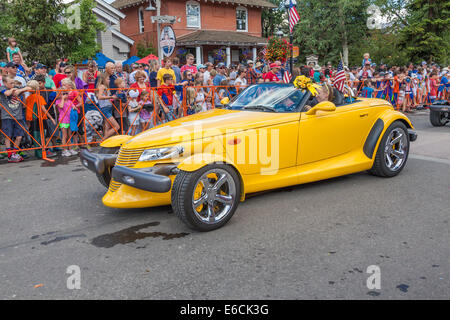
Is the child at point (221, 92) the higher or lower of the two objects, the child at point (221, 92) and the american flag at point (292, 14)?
the lower

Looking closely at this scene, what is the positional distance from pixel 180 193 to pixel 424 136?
8461mm

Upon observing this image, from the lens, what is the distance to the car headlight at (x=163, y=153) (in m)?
4.40

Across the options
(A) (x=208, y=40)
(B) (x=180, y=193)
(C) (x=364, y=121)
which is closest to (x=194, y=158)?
(B) (x=180, y=193)

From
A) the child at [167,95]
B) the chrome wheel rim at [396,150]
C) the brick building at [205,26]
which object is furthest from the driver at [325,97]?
the brick building at [205,26]

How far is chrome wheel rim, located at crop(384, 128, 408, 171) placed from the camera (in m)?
6.22

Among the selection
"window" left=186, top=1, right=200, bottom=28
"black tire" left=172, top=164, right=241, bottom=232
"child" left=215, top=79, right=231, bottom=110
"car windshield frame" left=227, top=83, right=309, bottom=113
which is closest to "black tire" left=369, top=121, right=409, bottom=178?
"car windshield frame" left=227, top=83, right=309, bottom=113

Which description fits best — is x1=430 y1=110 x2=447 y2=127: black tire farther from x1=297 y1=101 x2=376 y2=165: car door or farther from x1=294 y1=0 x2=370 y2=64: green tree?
x1=294 y1=0 x2=370 y2=64: green tree

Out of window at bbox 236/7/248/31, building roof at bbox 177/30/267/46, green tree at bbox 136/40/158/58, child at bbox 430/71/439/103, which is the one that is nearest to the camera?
child at bbox 430/71/439/103

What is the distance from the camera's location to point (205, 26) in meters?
33.2

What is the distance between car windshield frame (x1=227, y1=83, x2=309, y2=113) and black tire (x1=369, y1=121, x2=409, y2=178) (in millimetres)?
1494

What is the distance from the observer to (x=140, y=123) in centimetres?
1007

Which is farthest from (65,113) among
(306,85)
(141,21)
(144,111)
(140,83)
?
(141,21)

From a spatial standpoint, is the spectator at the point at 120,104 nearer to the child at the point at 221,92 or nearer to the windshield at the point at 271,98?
the child at the point at 221,92

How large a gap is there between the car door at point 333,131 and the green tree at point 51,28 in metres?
16.6
